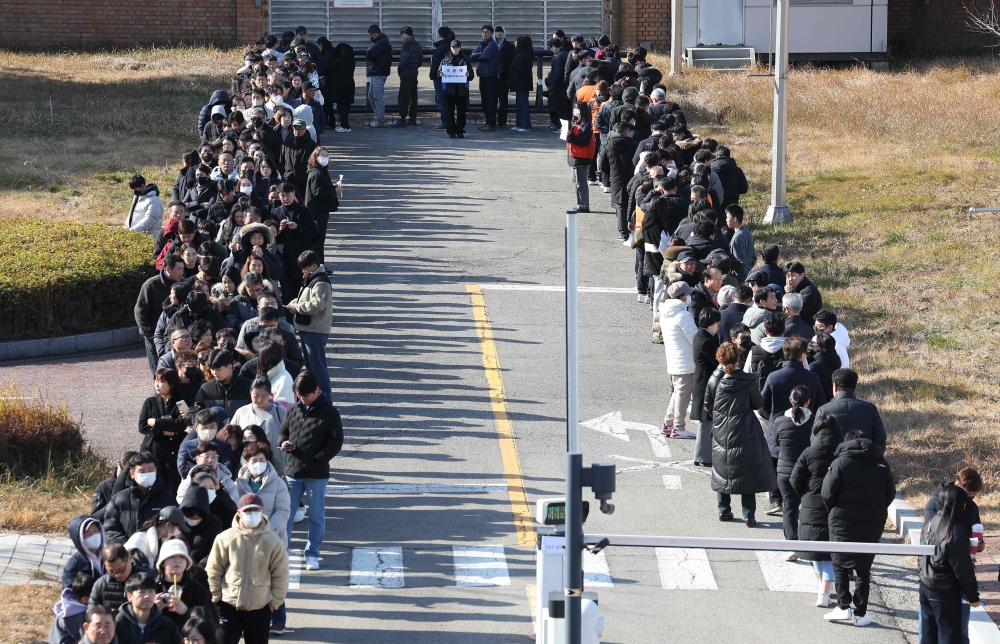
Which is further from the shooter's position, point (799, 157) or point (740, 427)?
point (799, 157)

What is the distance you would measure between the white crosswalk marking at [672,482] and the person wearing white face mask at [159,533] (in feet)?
17.2

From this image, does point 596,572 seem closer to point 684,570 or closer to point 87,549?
point 684,570

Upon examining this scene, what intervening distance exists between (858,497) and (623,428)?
4.23m

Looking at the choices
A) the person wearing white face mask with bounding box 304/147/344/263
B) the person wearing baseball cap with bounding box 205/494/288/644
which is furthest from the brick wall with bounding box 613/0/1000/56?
the person wearing baseball cap with bounding box 205/494/288/644

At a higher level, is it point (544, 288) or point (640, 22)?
point (640, 22)

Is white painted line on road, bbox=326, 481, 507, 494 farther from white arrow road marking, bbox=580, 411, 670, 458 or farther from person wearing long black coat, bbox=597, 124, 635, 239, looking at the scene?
person wearing long black coat, bbox=597, 124, 635, 239

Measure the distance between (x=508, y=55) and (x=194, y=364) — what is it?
18.0m

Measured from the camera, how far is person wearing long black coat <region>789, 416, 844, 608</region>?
10.4 m

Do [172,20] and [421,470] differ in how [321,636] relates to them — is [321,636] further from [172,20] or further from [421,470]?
[172,20]

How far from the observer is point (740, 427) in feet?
38.2

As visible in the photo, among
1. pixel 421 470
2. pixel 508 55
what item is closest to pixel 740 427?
pixel 421 470

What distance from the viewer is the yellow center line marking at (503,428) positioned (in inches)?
467

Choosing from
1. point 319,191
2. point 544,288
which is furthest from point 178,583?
point 544,288

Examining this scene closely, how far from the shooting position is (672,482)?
42.0 ft
